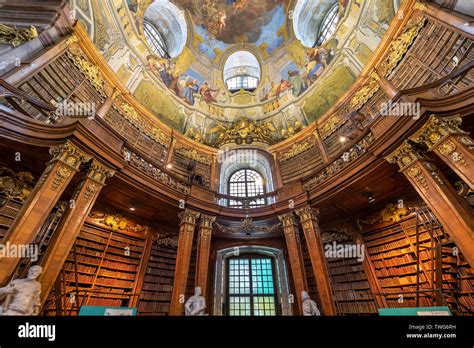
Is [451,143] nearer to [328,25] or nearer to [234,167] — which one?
[234,167]

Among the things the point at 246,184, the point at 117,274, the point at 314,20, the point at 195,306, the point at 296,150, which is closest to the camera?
the point at 195,306

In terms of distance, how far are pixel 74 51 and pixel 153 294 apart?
8.50m

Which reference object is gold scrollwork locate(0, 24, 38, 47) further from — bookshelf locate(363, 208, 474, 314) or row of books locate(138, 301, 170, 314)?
bookshelf locate(363, 208, 474, 314)

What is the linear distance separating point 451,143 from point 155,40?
1348cm

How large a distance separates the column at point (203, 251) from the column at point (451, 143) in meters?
6.06

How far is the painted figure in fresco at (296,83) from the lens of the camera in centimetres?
1140

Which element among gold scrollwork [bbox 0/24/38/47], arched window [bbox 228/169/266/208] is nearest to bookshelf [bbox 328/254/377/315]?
arched window [bbox 228/169/266/208]

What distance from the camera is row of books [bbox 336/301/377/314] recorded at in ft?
19.7

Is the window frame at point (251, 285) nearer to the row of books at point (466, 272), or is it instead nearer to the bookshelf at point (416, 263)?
the bookshelf at point (416, 263)

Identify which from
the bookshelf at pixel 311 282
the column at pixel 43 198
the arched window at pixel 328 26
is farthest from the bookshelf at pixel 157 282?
the arched window at pixel 328 26

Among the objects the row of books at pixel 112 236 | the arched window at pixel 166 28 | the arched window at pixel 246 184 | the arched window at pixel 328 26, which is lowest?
the row of books at pixel 112 236

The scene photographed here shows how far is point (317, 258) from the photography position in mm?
5984

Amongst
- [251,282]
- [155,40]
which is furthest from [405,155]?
[155,40]
